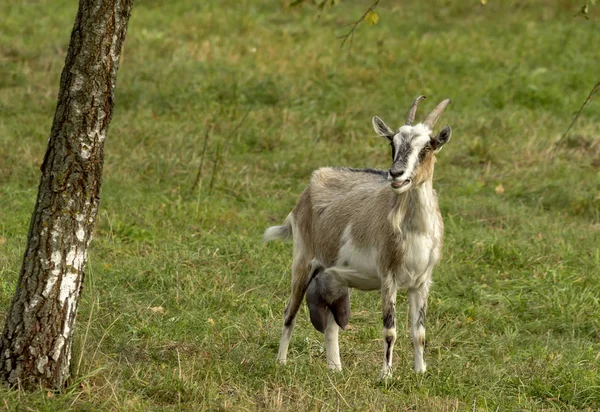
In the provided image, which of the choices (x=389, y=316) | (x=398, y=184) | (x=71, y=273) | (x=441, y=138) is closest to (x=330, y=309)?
(x=389, y=316)

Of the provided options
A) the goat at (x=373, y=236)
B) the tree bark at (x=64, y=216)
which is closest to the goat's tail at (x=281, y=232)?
the goat at (x=373, y=236)

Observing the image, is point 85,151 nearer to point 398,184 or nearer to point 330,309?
point 398,184

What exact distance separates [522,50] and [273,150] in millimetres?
6062

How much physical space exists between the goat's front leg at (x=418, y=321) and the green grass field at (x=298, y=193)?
129mm

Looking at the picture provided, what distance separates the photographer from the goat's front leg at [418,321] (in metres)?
6.33

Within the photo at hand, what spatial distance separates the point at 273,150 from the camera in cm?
1177

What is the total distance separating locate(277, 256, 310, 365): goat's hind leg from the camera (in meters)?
6.65

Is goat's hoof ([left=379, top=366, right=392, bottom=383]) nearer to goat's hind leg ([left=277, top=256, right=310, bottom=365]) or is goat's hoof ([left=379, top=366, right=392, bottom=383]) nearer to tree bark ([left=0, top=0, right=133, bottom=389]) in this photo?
goat's hind leg ([left=277, top=256, right=310, bottom=365])

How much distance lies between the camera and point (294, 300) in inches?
269

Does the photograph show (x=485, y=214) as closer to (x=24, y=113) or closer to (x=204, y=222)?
(x=204, y=222)

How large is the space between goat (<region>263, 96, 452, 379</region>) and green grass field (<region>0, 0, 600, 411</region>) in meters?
0.32

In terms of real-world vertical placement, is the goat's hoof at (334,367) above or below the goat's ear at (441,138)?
below

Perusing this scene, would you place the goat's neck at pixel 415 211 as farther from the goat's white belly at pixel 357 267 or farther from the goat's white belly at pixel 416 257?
the goat's white belly at pixel 357 267

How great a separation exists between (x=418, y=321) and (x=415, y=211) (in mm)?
731
